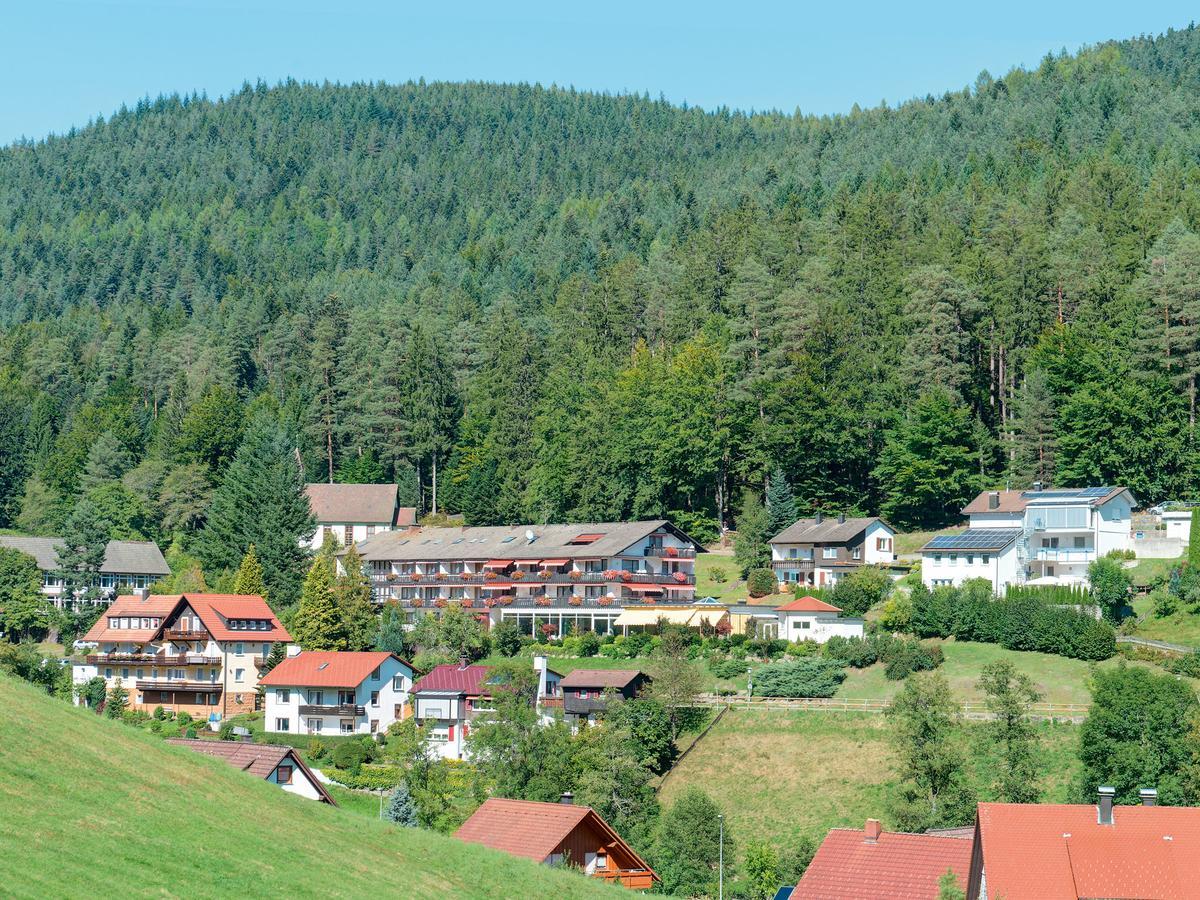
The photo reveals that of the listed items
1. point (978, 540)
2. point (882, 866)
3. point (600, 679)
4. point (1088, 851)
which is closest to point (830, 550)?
point (978, 540)

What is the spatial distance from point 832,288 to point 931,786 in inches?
2229

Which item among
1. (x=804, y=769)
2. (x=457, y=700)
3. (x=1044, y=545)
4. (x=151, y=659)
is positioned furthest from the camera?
(x=151, y=659)

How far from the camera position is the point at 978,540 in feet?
269

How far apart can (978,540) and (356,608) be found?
3221cm

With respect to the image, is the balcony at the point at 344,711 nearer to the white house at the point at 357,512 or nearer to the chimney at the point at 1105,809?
the white house at the point at 357,512

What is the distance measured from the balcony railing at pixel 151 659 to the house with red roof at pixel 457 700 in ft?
46.5

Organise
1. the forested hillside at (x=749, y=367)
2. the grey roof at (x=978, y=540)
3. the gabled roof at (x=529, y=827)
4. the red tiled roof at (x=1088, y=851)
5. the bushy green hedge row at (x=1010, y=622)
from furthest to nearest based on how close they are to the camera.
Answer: the forested hillside at (x=749, y=367)
the grey roof at (x=978, y=540)
the bushy green hedge row at (x=1010, y=622)
the gabled roof at (x=529, y=827)
the red tiled roof at (x=1088, y=851)

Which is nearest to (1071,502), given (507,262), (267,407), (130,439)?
(267,407)

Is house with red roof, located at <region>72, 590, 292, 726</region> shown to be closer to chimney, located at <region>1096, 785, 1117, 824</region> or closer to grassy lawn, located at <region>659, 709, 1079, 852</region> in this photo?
grassy lawn, located at <region>659, 709, 1079, 852</region>

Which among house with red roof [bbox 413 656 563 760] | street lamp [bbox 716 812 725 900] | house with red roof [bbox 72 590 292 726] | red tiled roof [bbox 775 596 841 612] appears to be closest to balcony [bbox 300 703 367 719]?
house with red roof [bbox 413 656 563 760]

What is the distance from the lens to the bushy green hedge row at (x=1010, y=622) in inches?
2724

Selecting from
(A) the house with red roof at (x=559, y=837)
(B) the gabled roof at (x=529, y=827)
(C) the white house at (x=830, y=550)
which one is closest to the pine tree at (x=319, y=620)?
(C) the white house at (x=830, y=550)

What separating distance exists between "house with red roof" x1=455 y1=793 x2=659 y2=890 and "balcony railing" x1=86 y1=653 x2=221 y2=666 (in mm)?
42432

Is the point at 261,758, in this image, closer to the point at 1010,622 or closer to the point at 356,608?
the point at 1010,622
